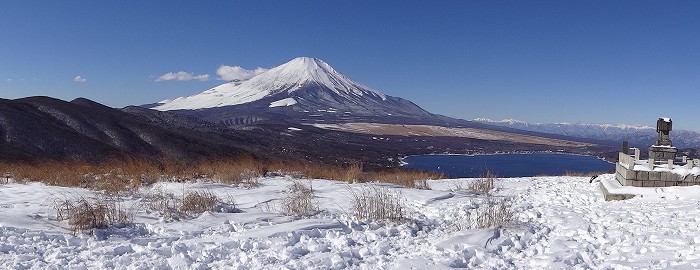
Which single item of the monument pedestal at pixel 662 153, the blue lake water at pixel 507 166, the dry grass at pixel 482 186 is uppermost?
the monument pedestal at pixel 662 153

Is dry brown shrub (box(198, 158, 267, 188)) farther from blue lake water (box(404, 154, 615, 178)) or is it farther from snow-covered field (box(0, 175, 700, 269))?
blue lake water (box(404, 154, 615, 178))

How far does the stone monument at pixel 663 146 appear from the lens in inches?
555

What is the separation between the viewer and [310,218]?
7574 millimetres

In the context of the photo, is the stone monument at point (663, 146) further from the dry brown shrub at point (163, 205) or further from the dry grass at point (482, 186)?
the dry brown shrub at point (163, 205)

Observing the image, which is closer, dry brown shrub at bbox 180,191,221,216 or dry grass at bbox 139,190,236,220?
dry grass at bbox 139,190,236,220

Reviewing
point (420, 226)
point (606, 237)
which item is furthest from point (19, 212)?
point (606, 237)

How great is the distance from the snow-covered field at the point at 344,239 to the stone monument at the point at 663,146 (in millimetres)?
5629

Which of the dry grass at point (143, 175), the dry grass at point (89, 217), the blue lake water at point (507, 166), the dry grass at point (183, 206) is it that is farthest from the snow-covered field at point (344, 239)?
the blue lake water at point (507, 166)

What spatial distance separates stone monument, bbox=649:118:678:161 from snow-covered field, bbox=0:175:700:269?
563 centimetres

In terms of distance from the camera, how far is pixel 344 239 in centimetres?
650

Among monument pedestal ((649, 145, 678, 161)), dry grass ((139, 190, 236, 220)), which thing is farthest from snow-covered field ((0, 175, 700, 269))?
monument pedestal ((649, 145, 678, 161))

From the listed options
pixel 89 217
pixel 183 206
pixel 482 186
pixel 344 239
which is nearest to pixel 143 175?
pixel 183 206

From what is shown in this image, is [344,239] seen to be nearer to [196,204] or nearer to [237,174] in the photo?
Result: [196,204]

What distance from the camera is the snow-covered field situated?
5426 mm
